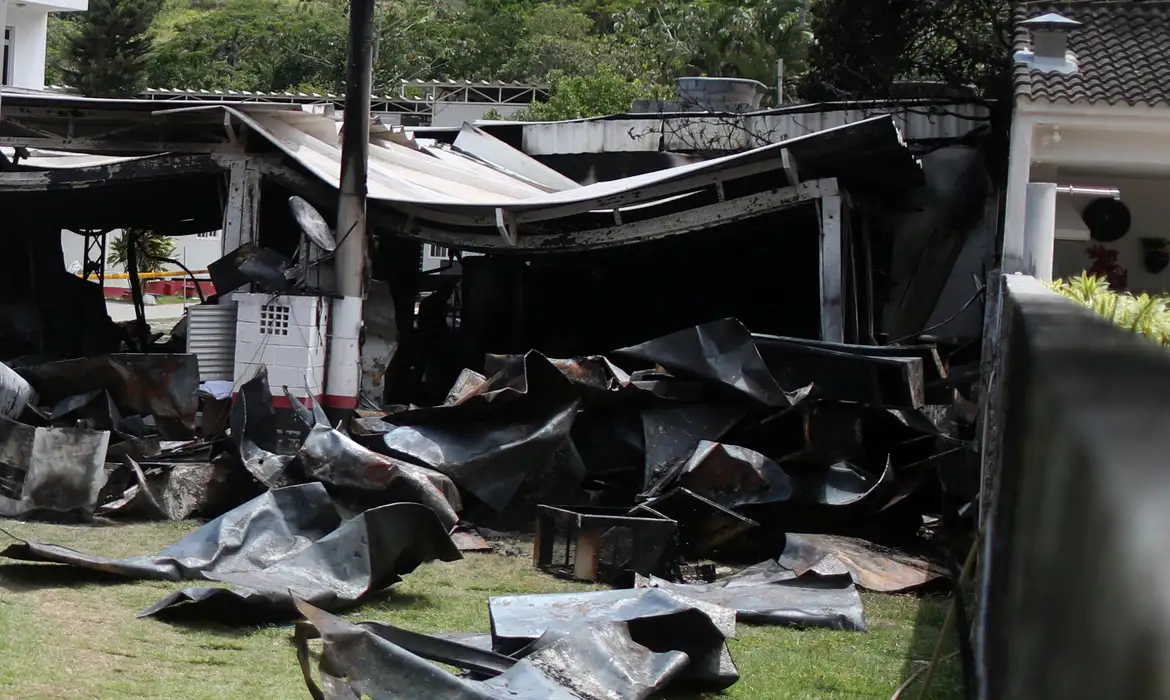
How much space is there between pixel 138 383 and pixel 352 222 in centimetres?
230

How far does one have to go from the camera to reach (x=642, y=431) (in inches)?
373

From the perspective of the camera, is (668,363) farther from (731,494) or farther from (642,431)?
(731,494)

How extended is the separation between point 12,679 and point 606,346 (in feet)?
34.9

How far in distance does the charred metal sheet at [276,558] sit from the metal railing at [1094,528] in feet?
14.6

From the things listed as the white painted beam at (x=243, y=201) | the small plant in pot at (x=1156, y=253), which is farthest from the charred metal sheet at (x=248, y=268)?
the small plant in pot at (x=1156, y=253)

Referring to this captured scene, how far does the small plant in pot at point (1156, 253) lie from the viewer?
16859 millimetres

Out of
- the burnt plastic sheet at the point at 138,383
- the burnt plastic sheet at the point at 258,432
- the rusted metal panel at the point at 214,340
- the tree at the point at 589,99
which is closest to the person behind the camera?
the burnt plastic sheet at the point at 258,432

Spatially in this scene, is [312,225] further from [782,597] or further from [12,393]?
[782,597]

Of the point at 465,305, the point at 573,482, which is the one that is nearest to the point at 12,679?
the point at 573,482

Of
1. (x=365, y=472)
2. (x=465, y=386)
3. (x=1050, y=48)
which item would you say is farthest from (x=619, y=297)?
(x=365, y=472)

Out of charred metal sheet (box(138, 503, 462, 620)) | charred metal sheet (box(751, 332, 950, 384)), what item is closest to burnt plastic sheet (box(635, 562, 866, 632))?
charred metal sheet (box(138, 503, 462, 620))

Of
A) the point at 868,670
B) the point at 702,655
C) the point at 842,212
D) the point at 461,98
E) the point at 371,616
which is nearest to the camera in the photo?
the point at 702,655

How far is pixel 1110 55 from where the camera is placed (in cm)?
1459

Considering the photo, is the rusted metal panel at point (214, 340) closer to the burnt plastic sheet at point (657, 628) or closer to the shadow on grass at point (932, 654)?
the shadow on grass at point (932, 654)
